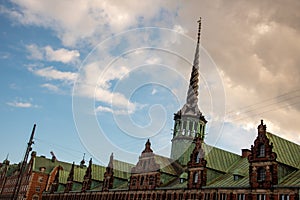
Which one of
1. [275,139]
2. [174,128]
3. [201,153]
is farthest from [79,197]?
[275,139]

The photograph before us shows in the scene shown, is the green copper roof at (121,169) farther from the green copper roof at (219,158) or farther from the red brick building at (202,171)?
the green copper roof at (219,158)

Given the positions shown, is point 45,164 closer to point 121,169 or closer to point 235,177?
point 121,169

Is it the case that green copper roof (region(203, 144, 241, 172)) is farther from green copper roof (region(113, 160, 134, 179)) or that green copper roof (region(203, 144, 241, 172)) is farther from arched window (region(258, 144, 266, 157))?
green copper roof (region(113, 160, 134, 179))

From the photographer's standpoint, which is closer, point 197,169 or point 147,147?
point 197,169

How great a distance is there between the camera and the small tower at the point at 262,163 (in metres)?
51.3

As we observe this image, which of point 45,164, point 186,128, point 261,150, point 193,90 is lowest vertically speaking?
point 261,150

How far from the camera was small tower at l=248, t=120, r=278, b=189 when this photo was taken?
5128cm

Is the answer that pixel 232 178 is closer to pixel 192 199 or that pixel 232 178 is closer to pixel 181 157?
pixel 192 199

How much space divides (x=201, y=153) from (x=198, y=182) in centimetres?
578

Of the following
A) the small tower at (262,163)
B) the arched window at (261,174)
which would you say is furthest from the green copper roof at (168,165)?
the arched window at (261,174)

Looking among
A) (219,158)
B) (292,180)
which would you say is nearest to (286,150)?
(292,180)

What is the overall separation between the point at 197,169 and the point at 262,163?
1508 cm

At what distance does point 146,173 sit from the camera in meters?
77.5

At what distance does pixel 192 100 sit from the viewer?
94125 mm
